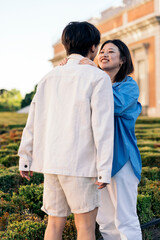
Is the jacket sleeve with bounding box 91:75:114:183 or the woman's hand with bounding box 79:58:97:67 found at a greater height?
the woman's hand with bounding box 79:58:97:67

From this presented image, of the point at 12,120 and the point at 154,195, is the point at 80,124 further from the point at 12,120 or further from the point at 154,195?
the point at 12,120

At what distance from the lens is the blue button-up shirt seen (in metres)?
2.23

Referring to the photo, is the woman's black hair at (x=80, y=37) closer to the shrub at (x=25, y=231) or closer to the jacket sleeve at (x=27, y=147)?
the jacket sleeve at (x=27, y=147)

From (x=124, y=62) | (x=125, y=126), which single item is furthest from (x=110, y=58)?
(x=125, y=126)

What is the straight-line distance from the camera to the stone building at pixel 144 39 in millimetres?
22453

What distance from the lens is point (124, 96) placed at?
226 cm

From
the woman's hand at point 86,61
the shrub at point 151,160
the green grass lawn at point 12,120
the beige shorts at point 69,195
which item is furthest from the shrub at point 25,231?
the green grass lawn at point 12,120

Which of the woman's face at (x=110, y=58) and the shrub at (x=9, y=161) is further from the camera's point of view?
the shrub at (x=9, y=161)

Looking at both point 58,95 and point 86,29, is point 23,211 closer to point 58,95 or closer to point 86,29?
point 58,95

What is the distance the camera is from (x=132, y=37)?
2472 cm

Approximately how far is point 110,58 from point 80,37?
627mm

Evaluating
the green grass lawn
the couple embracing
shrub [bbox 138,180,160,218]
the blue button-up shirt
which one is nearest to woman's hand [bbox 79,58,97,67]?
the couple embracing

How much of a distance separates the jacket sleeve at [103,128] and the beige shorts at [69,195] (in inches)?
3.7

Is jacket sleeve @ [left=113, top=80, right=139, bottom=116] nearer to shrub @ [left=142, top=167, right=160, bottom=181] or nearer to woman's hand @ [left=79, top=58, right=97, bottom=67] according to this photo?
woman's hand @ [left=79, top=58, right=97, bottom=67]
